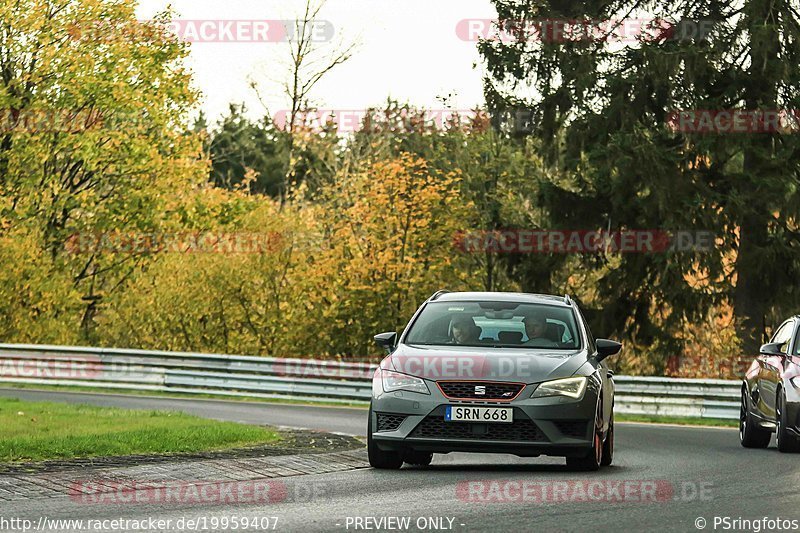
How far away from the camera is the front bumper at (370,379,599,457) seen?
502 inches

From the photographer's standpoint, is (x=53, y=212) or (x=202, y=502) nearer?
(x=202, y=502)

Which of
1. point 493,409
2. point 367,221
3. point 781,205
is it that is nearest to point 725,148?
point 781,205

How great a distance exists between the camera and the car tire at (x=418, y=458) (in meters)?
14.0

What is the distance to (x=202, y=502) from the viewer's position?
1048 centimetres

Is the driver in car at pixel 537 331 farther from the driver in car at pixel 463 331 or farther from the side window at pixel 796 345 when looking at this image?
the side window at pixel 796 345

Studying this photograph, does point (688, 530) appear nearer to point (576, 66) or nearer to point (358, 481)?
point (358, 481)

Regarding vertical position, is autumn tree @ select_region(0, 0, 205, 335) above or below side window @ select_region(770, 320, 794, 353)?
above

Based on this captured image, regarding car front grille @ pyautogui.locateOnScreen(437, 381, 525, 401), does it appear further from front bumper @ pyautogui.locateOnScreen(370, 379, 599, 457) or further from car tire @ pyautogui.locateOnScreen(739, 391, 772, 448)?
car tire @ pyautogui.locateOnScreen(739, 391, 772, 448)

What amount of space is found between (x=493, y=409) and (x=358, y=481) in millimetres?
1417

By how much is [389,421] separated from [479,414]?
83 cm

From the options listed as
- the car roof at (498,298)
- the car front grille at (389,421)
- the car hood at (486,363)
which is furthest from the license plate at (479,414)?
the car roof at (498,298)

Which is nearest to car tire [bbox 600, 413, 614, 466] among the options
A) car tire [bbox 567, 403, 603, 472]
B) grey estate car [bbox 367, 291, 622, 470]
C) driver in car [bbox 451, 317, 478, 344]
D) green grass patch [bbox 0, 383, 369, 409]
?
grey estate car [bbox 367, 291, 622, 470]

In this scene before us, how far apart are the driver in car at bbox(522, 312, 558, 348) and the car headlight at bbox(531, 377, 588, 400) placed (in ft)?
2.72

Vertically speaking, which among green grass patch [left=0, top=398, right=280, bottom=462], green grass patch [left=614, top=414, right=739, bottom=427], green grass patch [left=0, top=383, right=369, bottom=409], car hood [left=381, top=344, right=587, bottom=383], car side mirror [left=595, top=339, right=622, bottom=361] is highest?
car side mirror [left=595, top=339, right=622, bottom=361]
